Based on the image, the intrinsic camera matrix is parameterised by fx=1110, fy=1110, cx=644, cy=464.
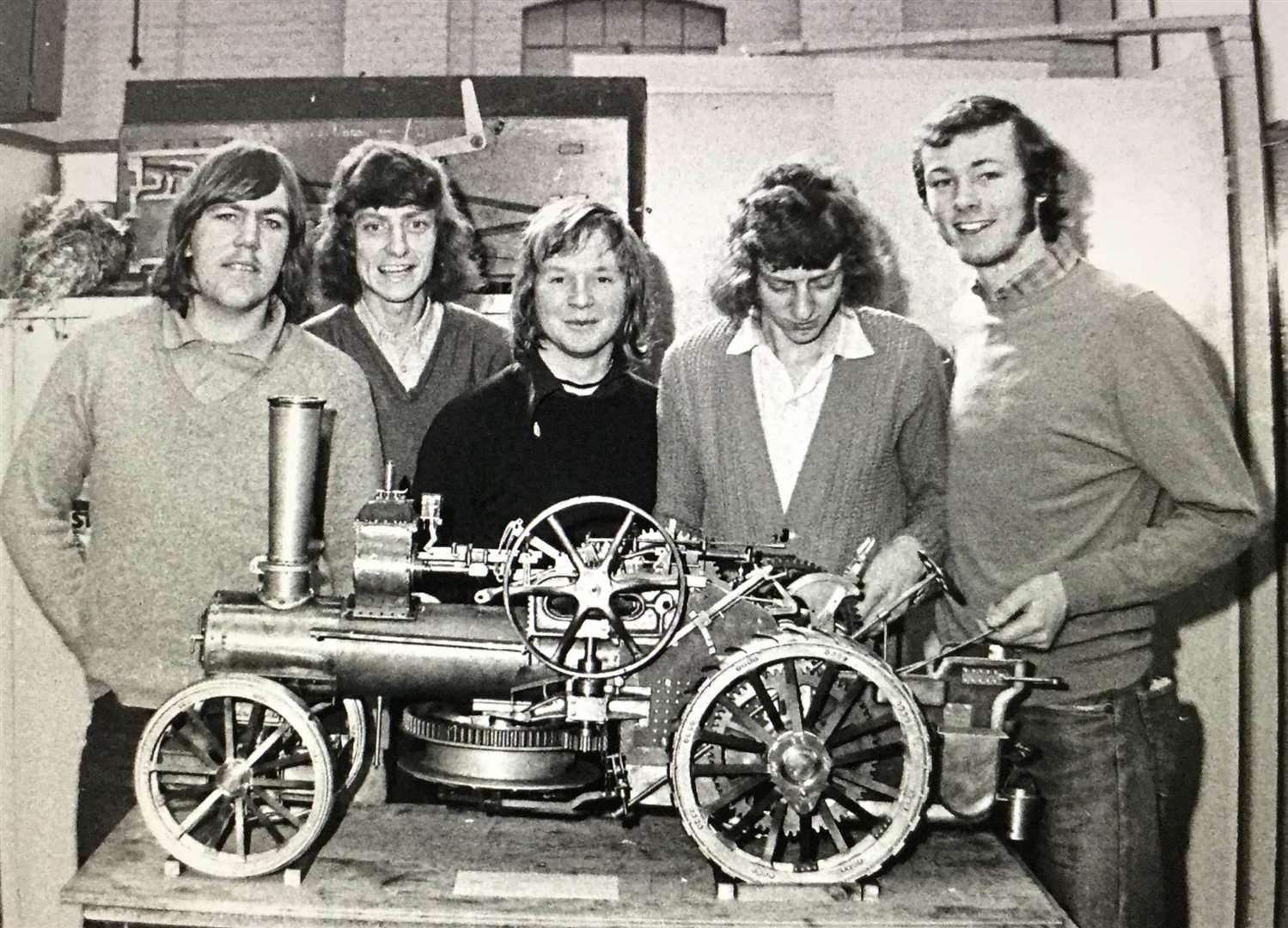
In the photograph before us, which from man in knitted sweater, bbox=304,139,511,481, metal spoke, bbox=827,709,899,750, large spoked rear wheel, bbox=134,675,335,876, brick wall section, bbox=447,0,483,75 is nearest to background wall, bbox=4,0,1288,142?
brick wall section, bbox=447,0,483,75

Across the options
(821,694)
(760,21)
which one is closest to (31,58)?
(760,21)

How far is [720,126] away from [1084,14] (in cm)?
84

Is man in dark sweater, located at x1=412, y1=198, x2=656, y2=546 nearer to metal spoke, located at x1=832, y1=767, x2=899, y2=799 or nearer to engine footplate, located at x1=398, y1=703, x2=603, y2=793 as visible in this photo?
engine footplate, located at x1=398, y1=703, x2=603, y2=793

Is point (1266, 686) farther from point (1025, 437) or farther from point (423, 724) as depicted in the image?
point (423, 724)

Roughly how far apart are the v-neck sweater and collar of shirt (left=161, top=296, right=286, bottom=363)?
0.44 ft

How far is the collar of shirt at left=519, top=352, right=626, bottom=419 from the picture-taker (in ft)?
7.48

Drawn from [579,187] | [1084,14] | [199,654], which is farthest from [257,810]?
[1084,14]

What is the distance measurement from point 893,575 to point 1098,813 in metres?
0.58

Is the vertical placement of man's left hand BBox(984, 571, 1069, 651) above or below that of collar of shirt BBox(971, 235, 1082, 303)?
below

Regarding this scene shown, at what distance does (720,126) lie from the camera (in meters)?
2.51

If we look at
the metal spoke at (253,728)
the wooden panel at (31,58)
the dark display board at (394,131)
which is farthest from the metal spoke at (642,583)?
the wooden panel at (31,58)

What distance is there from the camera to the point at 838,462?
2.26 metres

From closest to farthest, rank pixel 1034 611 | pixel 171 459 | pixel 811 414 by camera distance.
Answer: pixel 1034 611, pixel 171 459, pixel 811 414

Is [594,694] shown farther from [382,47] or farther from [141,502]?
[382,47]
